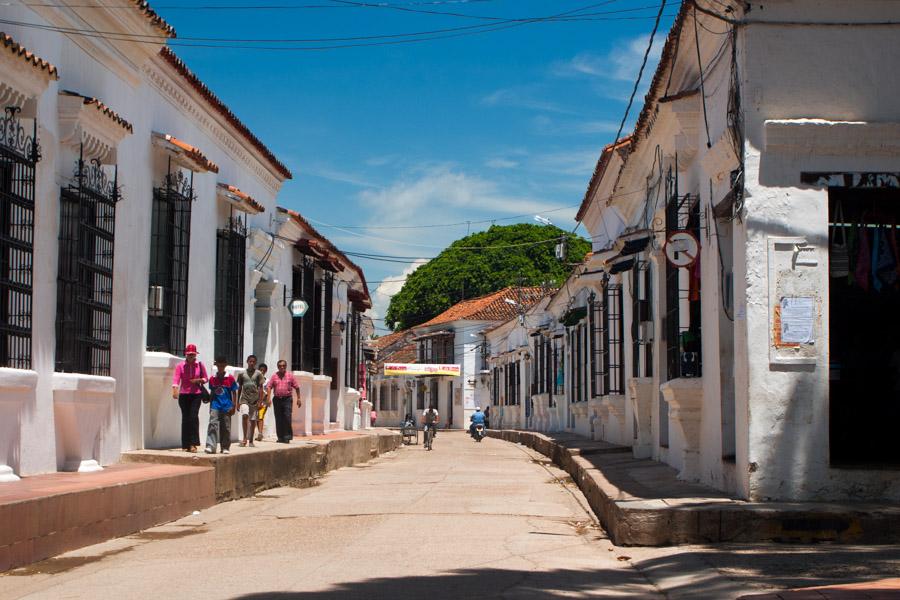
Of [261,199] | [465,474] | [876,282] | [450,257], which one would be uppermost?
[450,257]

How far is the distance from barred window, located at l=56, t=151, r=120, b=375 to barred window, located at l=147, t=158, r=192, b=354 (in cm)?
200

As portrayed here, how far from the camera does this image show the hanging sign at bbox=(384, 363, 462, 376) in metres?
55.0

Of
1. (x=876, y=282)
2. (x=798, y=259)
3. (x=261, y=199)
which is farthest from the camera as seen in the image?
(x=261, y=199)

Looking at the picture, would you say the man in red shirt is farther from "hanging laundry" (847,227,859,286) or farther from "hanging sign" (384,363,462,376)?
"hanging sign" (384,363,462,376)

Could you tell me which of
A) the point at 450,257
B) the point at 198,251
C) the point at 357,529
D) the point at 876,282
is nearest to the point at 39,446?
the point at 357,529

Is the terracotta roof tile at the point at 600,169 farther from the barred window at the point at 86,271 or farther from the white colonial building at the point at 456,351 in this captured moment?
the white colonial building at the point at 456,351

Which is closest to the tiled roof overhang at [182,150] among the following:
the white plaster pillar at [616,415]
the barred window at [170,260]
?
the barred window at [170,260]

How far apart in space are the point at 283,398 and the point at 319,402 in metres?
5.64

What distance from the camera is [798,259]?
9.45 metres

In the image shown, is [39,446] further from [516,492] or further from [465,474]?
[465,474]

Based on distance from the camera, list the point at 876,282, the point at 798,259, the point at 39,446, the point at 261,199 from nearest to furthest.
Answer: the point at 798,259
the point at 876,282
the point at 39,446
the point at 261,199

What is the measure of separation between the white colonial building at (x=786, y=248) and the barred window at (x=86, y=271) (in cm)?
595

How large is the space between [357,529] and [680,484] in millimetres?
3350

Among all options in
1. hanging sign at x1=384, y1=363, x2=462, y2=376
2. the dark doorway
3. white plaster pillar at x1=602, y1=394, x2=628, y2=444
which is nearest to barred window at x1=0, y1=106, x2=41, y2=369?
the dark doorway
